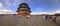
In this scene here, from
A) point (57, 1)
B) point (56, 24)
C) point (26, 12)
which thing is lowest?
point (56, 24)

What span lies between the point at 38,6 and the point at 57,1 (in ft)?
0.86

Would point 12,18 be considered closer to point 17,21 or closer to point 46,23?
point 17,21

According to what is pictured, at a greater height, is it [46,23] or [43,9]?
[43,9]

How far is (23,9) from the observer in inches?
82.9

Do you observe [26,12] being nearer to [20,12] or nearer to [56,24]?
[20,12]

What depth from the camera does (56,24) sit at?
6.88 ft

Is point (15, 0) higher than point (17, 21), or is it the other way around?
point (15, 0)

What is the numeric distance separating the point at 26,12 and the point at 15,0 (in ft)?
0.72

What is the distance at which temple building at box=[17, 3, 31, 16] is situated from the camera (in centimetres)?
211

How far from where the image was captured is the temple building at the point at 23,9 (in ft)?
6.91

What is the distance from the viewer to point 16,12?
6.98ft

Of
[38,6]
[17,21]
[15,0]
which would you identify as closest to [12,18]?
[17,21]

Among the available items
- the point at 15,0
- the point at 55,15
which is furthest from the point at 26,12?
the point at 55,15

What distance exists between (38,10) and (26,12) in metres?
0.16
